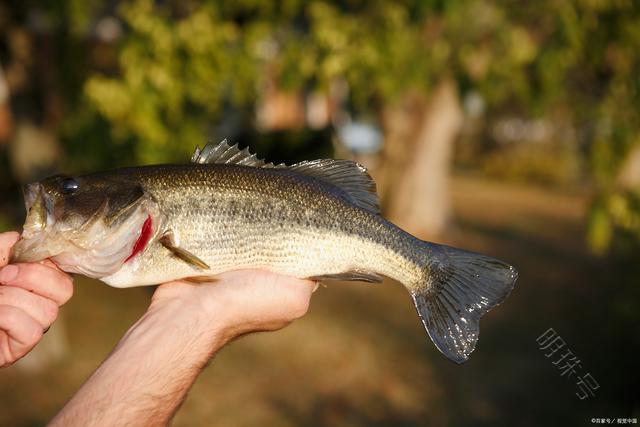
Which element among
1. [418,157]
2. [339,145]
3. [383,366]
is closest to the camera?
[383,366]

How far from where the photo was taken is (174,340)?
2643 mm

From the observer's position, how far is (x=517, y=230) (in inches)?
605

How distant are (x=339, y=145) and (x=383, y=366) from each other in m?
3.51

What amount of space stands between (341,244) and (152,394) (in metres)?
0.96

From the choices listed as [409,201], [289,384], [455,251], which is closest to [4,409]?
[289,384]

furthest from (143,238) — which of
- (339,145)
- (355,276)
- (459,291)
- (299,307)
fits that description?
(339,145)

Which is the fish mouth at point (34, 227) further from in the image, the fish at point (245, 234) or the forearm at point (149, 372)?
the forearm at point (149, 372)

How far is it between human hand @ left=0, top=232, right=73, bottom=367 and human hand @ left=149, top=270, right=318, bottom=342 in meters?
0.51

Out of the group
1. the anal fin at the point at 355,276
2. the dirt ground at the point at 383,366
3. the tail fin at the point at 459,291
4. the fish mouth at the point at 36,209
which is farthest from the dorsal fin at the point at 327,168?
the dirt ground at the point at 383,366

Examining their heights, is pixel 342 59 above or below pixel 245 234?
above

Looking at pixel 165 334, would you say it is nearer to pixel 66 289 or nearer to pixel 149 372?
pixel 149 372

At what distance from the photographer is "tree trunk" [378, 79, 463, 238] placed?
516 inches

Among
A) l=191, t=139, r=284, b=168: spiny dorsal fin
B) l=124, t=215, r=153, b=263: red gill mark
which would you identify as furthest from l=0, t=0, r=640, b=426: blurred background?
l=124, t=215, r=153, b=263: red gill mark

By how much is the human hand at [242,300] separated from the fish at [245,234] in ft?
0.27
